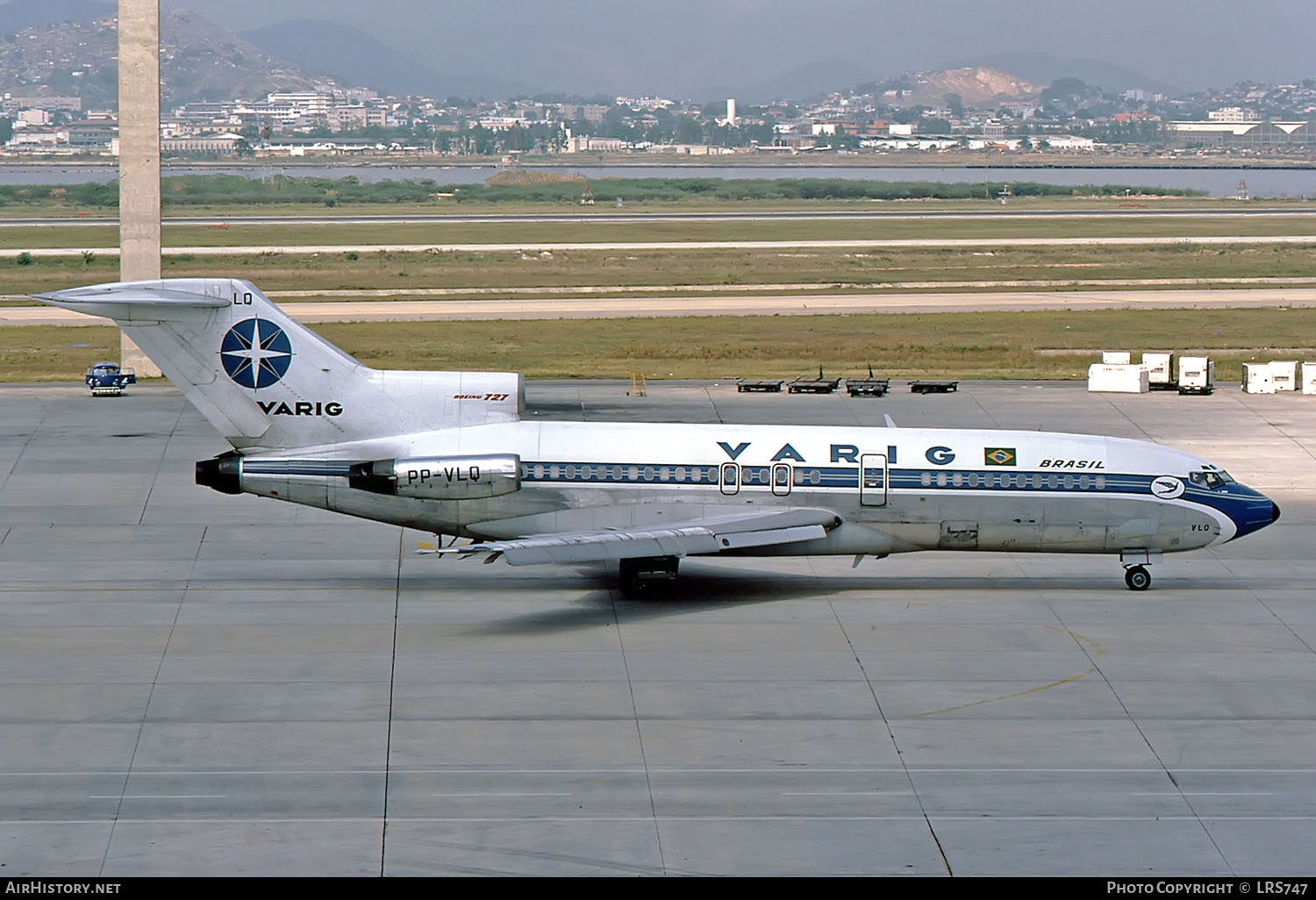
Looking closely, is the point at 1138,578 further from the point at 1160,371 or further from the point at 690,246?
the point at 690,246

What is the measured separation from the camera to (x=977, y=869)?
63.3 ft

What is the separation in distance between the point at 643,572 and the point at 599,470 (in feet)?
7.47

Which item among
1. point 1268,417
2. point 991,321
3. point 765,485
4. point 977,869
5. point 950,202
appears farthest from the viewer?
point 950,202

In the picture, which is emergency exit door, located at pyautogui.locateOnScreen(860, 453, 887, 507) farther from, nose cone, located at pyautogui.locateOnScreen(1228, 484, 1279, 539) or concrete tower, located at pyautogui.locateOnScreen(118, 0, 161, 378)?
concrete tower, located at pyautogui.locateOnScreen(118, 0, 161, 378)

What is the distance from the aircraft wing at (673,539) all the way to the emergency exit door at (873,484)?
0.75 meters

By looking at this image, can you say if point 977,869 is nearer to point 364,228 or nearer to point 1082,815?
point 1082,815

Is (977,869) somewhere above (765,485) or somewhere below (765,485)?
below

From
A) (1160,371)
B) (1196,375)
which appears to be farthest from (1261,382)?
(1160,371)

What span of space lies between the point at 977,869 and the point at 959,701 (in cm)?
671

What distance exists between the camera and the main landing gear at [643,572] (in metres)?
32.0

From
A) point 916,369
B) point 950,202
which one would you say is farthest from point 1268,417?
point 950,202

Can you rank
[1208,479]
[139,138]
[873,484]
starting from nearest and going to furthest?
1. [873,484]
2. [1208,479]
3. [139,138]

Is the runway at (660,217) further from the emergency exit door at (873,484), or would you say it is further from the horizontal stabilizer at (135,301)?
the emergency exit door at (873,484)

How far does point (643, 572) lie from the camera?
3206 cm
